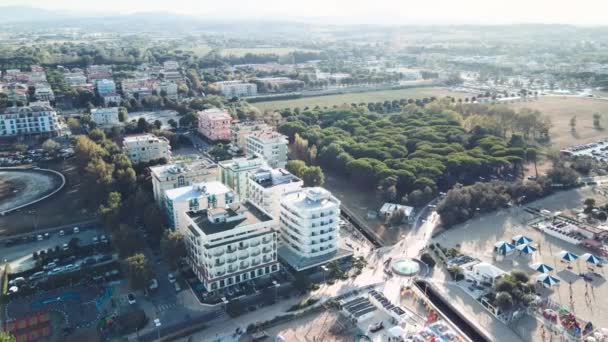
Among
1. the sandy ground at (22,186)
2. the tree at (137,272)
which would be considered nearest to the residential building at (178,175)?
the tree at (137,272)

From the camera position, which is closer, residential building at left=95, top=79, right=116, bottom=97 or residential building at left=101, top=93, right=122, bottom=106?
residential building at left=101, top=93, right=122, bottom=106

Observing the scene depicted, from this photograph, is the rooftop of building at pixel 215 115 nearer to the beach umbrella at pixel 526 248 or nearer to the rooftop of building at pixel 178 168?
the rooftop of building at pixel 178 168

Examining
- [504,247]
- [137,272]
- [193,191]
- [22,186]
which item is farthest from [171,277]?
[22,186]

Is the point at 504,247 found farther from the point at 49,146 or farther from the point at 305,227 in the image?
the point at 49,146

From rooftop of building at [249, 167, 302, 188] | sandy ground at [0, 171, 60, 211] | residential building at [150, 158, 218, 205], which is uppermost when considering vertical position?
rooftop of building at [249, 167, 302, 188]

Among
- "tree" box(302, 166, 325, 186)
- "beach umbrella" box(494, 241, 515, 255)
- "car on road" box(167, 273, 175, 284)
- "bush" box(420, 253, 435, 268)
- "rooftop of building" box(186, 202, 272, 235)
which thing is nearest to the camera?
"rooftop of building" box(186, 202, 272, 235)

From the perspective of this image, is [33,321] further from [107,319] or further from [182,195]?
[182,195]

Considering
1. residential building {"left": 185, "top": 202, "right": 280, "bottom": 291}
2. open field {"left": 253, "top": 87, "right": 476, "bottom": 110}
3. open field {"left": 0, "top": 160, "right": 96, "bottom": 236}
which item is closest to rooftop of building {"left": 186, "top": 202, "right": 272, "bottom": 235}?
residential building {"left": 185, "top": 202, "right": 280, "bottom": 291}

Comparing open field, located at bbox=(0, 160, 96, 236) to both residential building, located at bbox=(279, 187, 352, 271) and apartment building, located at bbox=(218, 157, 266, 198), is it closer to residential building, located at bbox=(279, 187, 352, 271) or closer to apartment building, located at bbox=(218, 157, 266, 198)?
apartment building, located at bbox=(218, 157, 266, 198)
